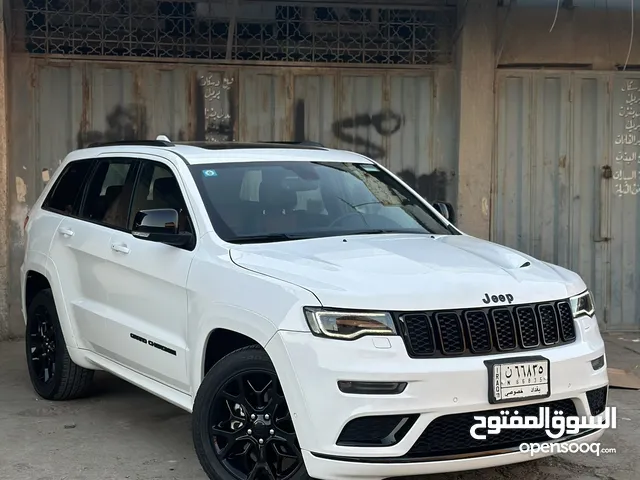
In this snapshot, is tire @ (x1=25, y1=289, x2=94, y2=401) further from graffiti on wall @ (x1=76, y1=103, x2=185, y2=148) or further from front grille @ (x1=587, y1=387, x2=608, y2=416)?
front grille @ (x1=587, y1=387, x2=608, y2=416)

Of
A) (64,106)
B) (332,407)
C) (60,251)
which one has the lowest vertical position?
(332,407)

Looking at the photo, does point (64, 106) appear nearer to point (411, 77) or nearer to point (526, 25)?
point (411, 77)

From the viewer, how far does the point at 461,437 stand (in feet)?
12.7

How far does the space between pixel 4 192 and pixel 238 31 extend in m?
2.84

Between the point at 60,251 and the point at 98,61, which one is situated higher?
the point at 98,61

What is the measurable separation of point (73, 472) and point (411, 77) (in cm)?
583

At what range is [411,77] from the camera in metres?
9.30

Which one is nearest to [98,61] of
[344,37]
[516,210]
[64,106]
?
[64,106]

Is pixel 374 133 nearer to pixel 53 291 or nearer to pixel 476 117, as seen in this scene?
pixel 476 117

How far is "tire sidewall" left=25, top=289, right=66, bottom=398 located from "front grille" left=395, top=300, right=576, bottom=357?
3179 millimetres

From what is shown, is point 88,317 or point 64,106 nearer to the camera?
point 88,317

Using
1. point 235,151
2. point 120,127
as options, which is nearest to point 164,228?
point 235,151

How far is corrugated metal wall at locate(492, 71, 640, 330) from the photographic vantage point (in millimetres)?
9312

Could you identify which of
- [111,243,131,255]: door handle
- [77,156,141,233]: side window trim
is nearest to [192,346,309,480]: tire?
[111,243,131,255]: door handle
